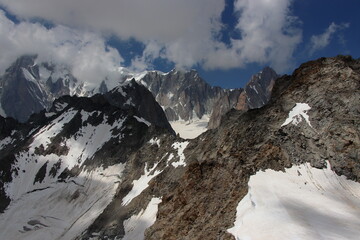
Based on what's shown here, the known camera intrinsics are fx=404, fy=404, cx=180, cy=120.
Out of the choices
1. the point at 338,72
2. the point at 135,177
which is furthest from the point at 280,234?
the point at 135,177

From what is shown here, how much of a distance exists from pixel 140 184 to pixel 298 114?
202ft

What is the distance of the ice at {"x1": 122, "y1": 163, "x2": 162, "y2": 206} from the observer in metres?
95.5

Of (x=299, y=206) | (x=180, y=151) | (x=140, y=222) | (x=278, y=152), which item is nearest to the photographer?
(x=299, y=206)

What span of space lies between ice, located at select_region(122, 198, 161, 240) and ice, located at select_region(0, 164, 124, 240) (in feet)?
74.9

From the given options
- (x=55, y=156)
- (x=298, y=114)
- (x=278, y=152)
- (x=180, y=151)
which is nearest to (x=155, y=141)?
(x=180, y=151)

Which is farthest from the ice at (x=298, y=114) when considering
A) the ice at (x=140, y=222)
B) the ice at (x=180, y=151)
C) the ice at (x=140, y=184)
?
the ice at (x=140, y=184)

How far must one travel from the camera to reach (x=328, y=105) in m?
44.2

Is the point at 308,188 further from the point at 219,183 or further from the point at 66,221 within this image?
the point at 66,221

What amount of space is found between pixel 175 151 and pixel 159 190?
17.4 metres

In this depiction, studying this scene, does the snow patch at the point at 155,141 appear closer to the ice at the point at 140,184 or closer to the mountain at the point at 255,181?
the mountain at the point at 255,181

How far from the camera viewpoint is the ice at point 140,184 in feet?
313

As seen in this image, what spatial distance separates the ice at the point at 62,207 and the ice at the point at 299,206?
7589 cm

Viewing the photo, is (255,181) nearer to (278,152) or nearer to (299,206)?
(299,206)

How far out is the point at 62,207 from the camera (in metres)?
121
